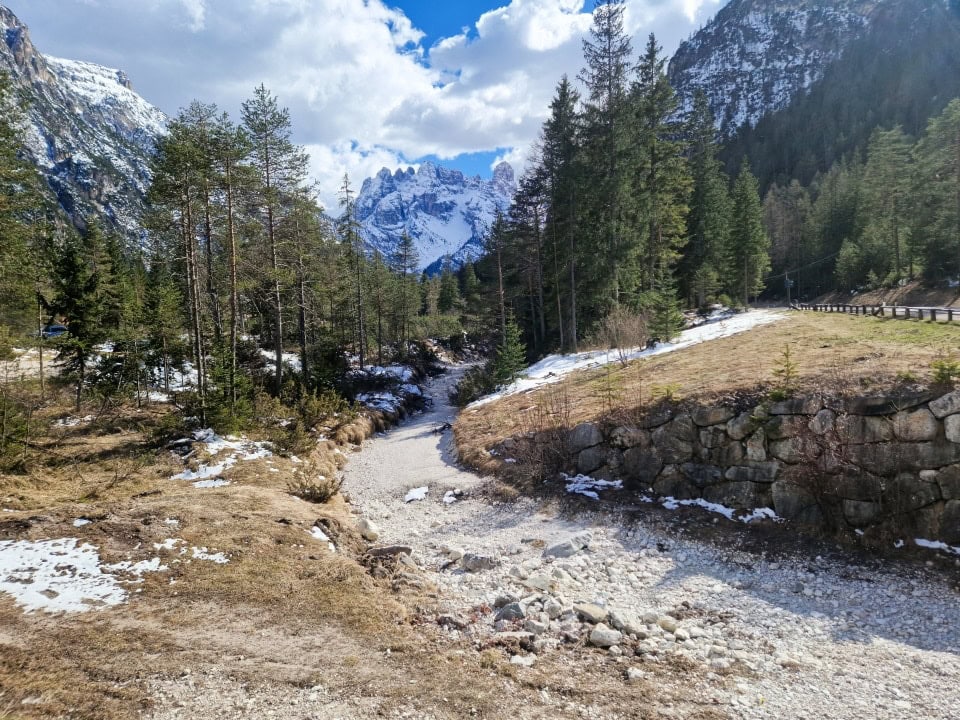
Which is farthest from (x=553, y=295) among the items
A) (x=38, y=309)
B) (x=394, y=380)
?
(x=38, y=309)

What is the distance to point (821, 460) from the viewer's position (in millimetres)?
8859

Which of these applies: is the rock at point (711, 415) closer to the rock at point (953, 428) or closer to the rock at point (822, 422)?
the rock at point (822, 422)

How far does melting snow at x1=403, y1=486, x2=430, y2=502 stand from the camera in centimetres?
1259

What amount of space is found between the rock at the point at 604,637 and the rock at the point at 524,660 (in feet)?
3.01

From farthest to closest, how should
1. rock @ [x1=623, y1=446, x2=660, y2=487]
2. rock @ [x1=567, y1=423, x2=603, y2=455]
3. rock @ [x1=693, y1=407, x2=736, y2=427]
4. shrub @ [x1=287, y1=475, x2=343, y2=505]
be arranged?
rock @ [x1=567, y1=423, x2=603, y2=455] < shrub @ [x1=287, y1=475, x2=343, y2=505] < rock @ [x1=623, y1=446, x2=660, y2=487] < rock @ [x1=693, y1=407, x2=736, y2=427]

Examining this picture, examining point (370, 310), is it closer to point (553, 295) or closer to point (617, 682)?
point (553, 295)

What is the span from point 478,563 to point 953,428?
28.9 feet

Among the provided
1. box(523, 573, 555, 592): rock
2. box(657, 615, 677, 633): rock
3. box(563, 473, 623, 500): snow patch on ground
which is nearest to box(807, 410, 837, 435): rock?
box(563, 473, 623, 500): snow patch on ground

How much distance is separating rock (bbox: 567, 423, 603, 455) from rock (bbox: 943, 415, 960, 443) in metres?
6.59

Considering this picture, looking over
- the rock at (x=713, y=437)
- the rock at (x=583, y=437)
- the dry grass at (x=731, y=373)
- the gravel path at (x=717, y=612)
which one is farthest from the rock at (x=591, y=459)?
the rock at (x=713, y=437)

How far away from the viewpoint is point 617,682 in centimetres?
535

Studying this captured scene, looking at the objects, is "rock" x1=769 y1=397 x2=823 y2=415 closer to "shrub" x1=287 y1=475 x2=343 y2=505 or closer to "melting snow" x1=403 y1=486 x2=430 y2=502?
"melting snow" x1=403 y1=486 x2=430 y2=502

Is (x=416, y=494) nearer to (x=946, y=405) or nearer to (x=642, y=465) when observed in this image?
(x=642, y=465)

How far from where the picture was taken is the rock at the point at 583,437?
39.8 ft
